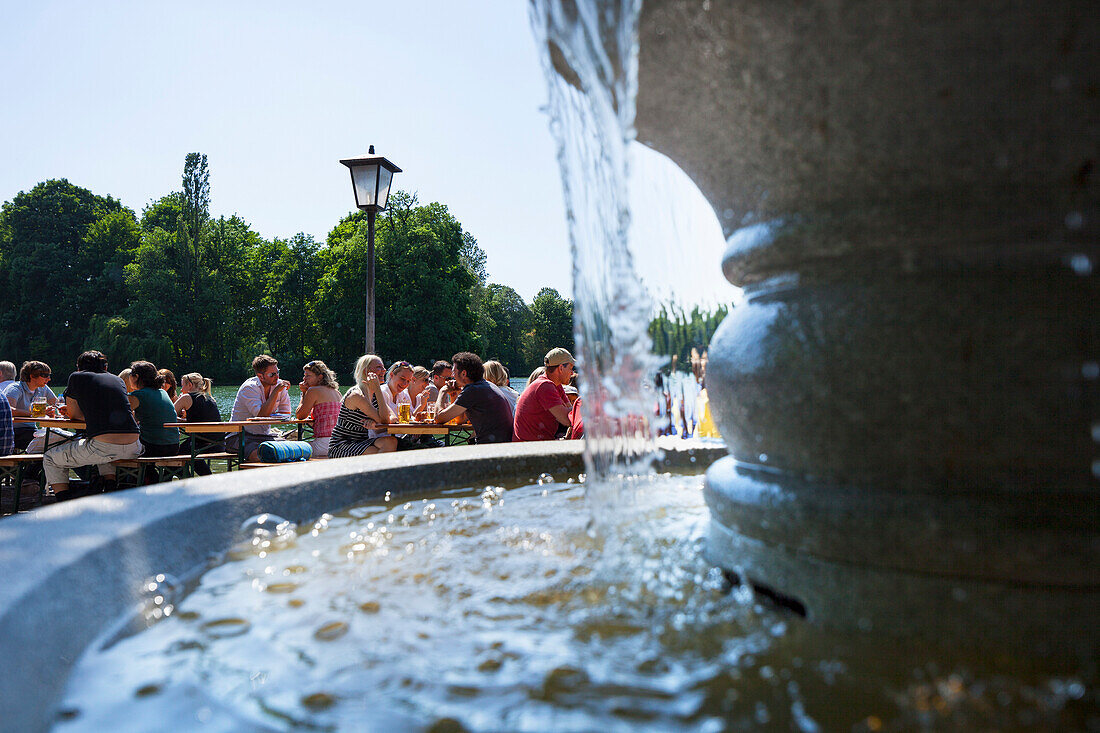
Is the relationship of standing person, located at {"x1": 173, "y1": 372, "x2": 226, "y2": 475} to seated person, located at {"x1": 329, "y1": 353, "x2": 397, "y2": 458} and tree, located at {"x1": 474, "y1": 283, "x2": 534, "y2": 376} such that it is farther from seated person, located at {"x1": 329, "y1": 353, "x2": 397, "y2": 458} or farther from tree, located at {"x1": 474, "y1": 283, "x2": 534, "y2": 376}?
tree, located at {"x1": 474, "y1": 283, "x2": 534, "y2": 376}

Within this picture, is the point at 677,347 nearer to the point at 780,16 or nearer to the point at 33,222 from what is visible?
the point at 780,16

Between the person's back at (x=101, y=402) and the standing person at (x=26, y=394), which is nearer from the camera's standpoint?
the person's back at (x=101, y=402)

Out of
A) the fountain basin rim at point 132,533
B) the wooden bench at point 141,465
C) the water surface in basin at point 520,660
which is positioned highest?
the fountain basin rim at point 132,533

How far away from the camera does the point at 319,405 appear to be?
9.16 metres

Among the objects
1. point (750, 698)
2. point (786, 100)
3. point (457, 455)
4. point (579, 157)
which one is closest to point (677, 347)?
point (579, 157)

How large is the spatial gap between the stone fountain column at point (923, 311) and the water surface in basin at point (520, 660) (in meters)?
0.16

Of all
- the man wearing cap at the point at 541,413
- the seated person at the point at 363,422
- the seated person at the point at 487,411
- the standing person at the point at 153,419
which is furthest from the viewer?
the standing person at the point at 153,419

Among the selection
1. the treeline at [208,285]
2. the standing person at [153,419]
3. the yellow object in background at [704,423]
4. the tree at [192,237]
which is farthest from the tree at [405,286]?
the yellow object in background at [704,423]

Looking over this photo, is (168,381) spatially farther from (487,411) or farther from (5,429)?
(487,411)

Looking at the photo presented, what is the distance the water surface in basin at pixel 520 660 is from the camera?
1.29 m

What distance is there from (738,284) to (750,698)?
1.20 meters

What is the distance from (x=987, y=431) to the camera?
5.10ft

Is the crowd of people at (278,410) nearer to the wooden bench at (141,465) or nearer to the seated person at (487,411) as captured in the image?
the seated person at (487,411)

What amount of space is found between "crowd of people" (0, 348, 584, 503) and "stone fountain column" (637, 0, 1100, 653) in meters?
4.24
